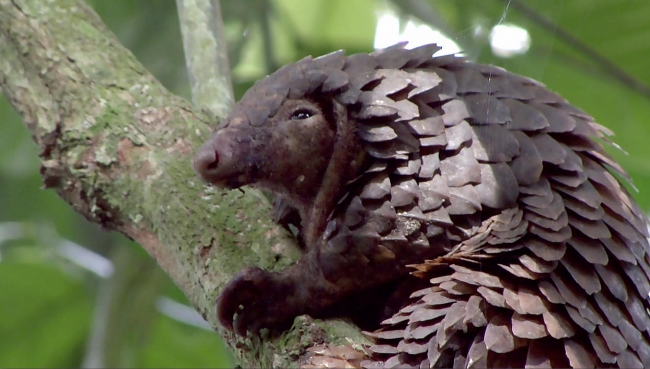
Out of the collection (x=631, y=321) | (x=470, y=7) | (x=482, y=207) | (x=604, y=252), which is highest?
(x=470, y=7)

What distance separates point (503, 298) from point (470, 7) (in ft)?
3.37

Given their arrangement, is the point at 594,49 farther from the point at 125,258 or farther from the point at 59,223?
the point at 59,223

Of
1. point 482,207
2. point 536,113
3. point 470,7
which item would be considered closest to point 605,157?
point 536,113

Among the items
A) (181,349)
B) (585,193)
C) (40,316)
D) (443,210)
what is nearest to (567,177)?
(585,193)

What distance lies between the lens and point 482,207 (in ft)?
4.83

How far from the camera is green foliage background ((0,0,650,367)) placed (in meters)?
2.72

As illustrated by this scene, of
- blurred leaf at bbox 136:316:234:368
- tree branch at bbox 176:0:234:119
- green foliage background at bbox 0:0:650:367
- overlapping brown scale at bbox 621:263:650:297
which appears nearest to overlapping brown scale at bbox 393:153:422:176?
overlapping brown scale at bbox 621:263:650:297

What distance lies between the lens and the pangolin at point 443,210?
134 cm

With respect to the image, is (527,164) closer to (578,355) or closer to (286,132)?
(578,355)

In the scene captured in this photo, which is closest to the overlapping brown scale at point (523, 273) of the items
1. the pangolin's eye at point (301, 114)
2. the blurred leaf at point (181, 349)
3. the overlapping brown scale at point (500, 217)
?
the overlapping brown scale at point (500, 217)

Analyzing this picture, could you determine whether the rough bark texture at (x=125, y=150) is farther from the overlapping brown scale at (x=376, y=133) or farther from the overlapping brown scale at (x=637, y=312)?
the overlapping brown scale at (x=637, y=312)

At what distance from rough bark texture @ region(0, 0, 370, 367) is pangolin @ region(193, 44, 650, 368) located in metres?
0.11

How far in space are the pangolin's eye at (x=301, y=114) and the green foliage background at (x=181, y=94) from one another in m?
0.85

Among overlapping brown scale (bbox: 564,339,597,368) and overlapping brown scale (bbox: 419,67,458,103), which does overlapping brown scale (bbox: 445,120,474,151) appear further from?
overlapping brown scale (bbox: 564,339,597,368)
